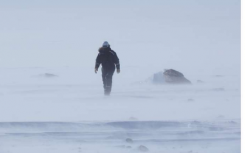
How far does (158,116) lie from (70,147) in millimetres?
667

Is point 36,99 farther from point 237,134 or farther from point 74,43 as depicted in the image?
point 237,134

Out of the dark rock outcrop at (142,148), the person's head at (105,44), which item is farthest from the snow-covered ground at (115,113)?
the person's head at (105,44)

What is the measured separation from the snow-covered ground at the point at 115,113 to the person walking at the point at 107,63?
0.05m

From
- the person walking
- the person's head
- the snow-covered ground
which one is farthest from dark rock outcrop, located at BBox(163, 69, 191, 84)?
the person's head

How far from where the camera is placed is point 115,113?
341cm

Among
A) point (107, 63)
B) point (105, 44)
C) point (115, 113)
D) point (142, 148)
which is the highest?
point (105, 44)

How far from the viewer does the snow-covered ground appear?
3.36 m

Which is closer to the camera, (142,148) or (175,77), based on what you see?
(142,148)

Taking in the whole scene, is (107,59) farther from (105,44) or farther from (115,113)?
(115,113)

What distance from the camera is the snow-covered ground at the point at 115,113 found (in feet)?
11.0

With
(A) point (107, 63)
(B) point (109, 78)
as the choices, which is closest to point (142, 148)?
(B) point (109, 78)

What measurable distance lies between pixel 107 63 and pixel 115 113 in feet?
1.21

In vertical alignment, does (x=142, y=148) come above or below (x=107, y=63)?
below

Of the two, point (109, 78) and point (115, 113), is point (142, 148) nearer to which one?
point (115, 113)
